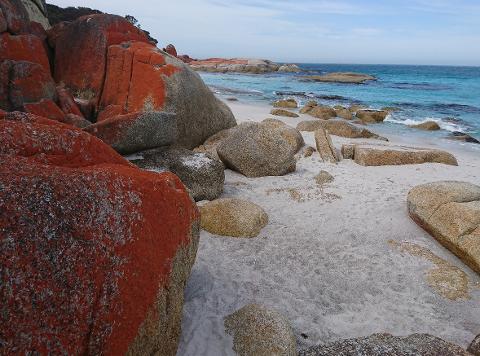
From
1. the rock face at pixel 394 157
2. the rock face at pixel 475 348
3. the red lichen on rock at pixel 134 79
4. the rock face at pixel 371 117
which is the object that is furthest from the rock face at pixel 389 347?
the rock face at pixel 371 117

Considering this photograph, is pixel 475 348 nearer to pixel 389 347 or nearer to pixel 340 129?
pixel 389 347

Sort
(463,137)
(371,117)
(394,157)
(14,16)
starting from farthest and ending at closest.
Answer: (371,117) → (463,137) → (394,157) → (14,16)

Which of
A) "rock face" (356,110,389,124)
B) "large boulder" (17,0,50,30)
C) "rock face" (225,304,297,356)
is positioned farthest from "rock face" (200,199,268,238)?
"rock face" (356,110,389,124)

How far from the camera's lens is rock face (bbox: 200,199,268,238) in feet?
24.0

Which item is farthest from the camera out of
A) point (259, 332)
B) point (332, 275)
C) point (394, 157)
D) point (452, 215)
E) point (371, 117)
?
point (371, 117)

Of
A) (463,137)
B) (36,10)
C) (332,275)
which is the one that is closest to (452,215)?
(332,275)

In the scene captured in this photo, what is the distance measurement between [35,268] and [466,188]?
7.92 m

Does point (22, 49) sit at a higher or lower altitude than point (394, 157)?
higher

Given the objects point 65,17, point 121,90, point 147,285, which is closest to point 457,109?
point 121,90

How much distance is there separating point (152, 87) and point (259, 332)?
8.44 meters

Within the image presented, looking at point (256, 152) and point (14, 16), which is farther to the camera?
point (256, 152)

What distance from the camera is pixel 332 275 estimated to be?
6344 mm

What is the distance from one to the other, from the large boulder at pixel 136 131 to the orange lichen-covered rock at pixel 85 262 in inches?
142

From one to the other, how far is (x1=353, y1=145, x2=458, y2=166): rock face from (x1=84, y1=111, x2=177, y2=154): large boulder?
6652mm
